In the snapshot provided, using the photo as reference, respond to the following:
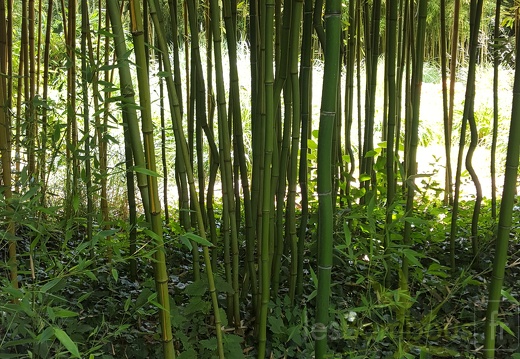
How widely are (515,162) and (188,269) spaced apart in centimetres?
130

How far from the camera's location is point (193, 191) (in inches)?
49.8

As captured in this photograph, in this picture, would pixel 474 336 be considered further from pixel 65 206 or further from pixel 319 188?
pixel 65 206

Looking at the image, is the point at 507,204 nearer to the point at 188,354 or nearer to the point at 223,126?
the point at 223,126

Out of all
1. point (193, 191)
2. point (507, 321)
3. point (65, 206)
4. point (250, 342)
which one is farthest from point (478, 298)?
point (65, 206)

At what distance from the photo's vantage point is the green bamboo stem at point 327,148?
95cm

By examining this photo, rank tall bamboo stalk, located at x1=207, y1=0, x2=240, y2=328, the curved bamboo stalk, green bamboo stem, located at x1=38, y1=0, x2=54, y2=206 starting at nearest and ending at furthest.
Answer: green bamboo stem, located at x1=38, y1=0, x2=54, y2=206
tall bamboo stalk, located at x1=207, y1=0, x2=240, y2=328
the curved bamboo stalk

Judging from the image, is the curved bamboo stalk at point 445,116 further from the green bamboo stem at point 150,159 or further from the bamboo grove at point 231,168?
the green bamboo stem at point 150,159

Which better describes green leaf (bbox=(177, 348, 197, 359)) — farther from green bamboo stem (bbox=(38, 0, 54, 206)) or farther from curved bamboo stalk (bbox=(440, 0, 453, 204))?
curved bamboo stalk (bbox=(440, 0, 453, 204))

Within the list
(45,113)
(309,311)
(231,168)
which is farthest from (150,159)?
(309,311)

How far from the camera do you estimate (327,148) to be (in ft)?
3.30

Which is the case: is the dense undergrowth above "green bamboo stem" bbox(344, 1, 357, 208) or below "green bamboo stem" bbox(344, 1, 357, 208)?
below

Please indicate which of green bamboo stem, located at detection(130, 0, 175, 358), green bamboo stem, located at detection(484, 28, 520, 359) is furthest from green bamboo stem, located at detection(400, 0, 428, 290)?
green bamboo stem, located at detection(130, 0, 175, 358)

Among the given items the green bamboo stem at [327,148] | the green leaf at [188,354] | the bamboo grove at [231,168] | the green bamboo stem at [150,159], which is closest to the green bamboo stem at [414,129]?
the bamboo grove at [231,168]

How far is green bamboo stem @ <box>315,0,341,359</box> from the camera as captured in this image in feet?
3.11
